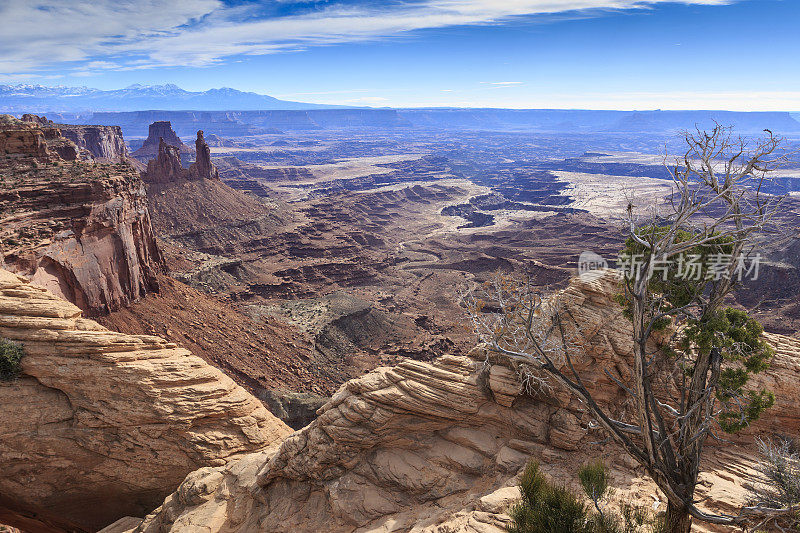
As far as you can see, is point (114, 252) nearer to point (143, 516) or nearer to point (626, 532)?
point (143, 516)

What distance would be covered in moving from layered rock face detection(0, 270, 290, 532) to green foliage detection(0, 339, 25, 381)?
22cm

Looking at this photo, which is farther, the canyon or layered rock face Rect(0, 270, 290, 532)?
layered rock face Rect(0, 270, 290, 532)

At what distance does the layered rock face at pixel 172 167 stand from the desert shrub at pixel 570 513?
8739 centimetres

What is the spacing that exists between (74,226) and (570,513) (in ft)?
98.6

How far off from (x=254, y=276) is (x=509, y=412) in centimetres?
5611

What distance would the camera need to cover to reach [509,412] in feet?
43.9

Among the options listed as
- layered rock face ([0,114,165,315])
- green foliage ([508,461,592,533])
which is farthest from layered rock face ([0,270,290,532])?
green foliage ([508,461,592,533])

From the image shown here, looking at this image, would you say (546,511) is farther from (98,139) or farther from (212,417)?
(98,139)

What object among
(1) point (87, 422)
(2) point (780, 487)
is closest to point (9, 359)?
(1) point (87, 422)

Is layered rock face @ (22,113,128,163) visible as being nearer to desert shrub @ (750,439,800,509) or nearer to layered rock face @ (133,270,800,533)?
layered rock face @ (133,270,800,533)

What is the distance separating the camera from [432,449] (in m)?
13.4

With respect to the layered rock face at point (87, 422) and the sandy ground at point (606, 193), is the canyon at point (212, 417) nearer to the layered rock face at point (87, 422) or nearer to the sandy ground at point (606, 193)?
the layered rock face at point (87, 422)

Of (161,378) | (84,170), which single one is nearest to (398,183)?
(84,170)

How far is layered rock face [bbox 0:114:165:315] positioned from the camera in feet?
76.2
